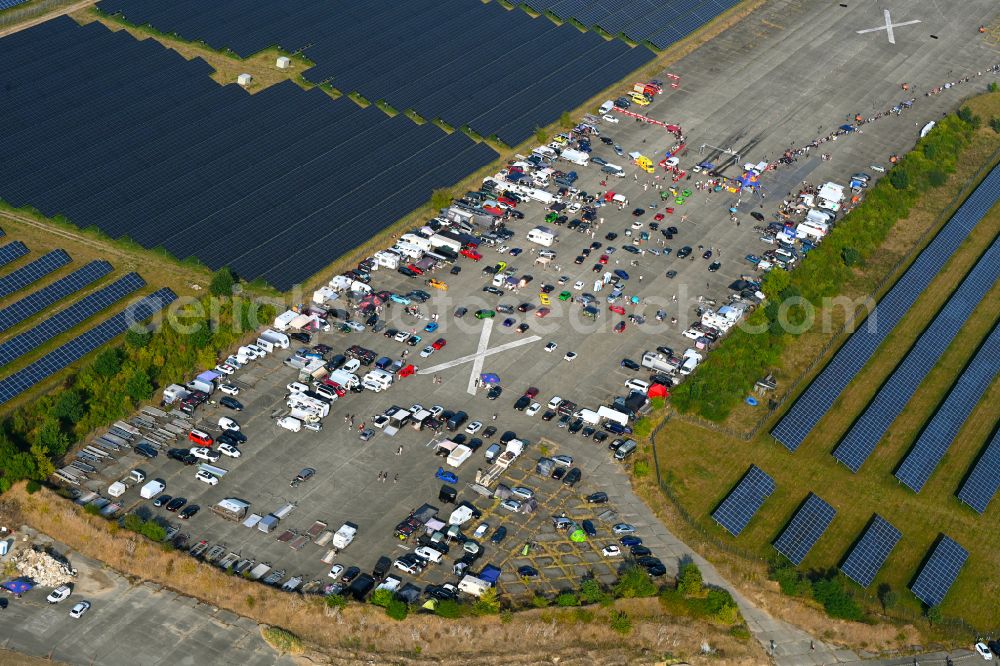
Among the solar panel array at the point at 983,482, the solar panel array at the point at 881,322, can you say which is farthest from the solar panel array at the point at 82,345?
the solar panel array at the point at 983,482

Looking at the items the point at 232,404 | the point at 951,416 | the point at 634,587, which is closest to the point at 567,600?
the point at 634,587

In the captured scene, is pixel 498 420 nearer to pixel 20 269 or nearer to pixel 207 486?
pixel 207 486

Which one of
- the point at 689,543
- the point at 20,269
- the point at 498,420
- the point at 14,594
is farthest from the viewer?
the point at 20,269

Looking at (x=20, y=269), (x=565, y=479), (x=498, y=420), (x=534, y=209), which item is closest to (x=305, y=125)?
(x=534, y=209)

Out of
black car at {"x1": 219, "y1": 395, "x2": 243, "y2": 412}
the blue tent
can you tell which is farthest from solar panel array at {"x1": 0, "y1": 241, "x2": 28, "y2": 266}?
the blue tent

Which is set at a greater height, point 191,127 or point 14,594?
point 191,127

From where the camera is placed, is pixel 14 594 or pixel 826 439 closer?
pixel 14 594

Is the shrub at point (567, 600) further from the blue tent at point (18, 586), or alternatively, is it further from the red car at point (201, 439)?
the blue tent at point (18, 586)

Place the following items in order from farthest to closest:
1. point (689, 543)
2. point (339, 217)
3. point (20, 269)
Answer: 1. point (339, 217)
2. point (20, 269)
3. point (689, 543)
